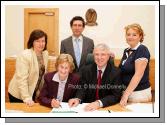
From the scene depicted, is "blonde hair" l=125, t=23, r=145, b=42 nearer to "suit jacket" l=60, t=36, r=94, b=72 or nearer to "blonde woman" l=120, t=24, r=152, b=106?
"blonde woman" l=120, t=24, r=152, b=106

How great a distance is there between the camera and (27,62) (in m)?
2.79

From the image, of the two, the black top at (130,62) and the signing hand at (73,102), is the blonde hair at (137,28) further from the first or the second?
the signing hand at (73,102)

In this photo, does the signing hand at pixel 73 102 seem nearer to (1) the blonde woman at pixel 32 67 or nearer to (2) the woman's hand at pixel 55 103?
(2) the woman's hand at pixel 55 103

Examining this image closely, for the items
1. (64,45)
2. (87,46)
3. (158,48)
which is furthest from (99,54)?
(158,48)

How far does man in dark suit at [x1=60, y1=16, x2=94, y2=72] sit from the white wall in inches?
1.4

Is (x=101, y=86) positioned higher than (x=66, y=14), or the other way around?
(x=66, y=14)

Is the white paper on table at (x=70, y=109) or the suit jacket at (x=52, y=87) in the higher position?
the suit jacket at (x=52, y=87)

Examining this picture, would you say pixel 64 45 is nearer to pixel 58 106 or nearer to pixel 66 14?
pixel 66 14

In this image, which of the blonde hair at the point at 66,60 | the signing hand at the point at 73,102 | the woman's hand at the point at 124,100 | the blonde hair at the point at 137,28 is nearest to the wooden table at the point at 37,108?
the woman's hand at the point at 124,100

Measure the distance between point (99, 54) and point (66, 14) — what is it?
Answer: 17.4 inches

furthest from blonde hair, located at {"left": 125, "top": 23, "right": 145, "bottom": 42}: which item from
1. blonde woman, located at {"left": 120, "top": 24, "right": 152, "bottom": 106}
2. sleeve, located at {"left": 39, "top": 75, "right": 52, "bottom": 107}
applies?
sleeve, located at {"left": 39, "top": 75, "right": 52, "bottom": 107}

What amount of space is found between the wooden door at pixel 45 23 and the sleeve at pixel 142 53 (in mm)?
662

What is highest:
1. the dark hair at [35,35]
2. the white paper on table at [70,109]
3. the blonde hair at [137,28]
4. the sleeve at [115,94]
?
the blonde hair at [137,28]

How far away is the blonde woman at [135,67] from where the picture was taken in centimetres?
276
